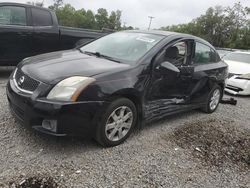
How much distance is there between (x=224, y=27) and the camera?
139 feet

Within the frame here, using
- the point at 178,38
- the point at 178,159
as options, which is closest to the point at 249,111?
the point at 178,38

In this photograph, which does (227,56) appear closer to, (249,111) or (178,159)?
(249,111)

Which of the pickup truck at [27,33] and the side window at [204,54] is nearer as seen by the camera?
the side window at [204,54]

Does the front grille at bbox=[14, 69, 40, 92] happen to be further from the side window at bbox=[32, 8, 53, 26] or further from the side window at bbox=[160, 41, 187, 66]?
the side window at bbox=[32, 8, 53, 26]

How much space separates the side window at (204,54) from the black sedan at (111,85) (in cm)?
2

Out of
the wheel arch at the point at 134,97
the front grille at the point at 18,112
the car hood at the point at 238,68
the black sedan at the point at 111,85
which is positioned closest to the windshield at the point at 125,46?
the black sedan at the point at 111,85

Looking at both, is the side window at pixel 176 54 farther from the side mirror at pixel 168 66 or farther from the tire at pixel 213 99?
the tire at pixel 213 99

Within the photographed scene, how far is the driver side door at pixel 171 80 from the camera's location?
3797 mm

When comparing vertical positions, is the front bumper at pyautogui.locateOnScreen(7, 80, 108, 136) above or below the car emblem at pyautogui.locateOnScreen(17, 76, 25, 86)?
below

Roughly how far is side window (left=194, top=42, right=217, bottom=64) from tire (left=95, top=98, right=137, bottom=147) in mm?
1817

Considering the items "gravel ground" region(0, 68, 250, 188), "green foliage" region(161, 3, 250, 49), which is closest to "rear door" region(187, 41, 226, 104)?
"gravel ground" region(0, 68, 250, 188)

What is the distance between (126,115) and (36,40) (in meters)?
3.72

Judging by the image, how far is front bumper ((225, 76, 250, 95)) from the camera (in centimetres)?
729

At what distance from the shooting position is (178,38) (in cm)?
425
